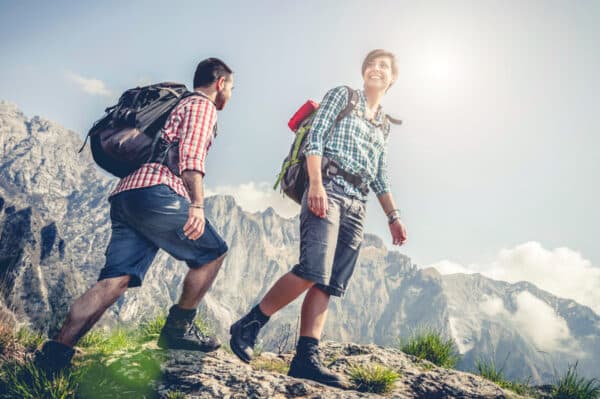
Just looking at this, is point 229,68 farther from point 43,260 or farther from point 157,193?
point 43,260

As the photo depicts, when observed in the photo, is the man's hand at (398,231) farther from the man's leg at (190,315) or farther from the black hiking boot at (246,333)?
the man's leg at (190,315)

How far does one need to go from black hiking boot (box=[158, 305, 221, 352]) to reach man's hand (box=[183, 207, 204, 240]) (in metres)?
1.01

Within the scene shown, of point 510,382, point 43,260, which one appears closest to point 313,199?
point 510,382

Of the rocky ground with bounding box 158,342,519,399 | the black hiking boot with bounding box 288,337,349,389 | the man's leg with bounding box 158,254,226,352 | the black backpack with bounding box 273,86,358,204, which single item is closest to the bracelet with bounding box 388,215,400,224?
the black backpack with bounding box 273,86,358,204

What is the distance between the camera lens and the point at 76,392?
9.95 feet

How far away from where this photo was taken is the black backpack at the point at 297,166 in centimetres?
455

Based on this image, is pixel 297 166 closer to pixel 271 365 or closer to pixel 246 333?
pixel 246 333

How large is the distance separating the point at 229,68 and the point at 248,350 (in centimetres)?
330

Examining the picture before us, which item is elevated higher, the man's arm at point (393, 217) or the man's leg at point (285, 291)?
the man's arm at point (393, 217)

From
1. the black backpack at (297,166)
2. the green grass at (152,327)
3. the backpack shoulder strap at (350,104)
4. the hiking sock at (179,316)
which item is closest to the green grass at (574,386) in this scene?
the black backpack at (297,166)

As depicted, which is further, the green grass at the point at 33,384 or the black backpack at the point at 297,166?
the black backpack at the point at 297,166

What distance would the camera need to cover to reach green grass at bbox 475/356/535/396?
191 inches

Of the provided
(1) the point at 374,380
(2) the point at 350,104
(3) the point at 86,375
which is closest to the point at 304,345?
(1) the point at 374,380

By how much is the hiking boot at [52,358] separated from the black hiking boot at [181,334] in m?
1.04
